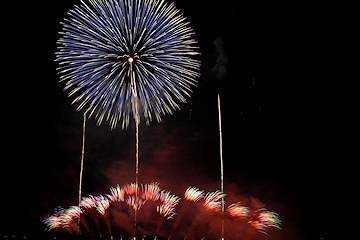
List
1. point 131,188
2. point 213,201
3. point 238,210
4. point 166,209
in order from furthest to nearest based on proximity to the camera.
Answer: point 166,209
point 131,188
point 238,210
point 213,201

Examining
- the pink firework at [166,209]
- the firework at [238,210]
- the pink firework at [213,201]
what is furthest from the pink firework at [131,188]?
the firework at [238,210]

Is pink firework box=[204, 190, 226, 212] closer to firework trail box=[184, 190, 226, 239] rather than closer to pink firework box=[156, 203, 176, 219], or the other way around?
firework trail box=[184, 190, 226, 239]

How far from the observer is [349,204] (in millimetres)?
14961

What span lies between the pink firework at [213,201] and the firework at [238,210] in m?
0.90

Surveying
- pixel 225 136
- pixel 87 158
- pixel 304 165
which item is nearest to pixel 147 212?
pixel 87 158

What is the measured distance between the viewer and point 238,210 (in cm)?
1514

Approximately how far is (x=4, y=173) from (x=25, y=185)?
2618mm

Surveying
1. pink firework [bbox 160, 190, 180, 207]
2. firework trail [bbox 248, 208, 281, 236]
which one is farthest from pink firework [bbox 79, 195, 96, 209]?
firework trail [bbox 248, 208, 281, 236]

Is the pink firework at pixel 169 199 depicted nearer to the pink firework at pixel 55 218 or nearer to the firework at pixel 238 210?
the firework at pixel 238 210

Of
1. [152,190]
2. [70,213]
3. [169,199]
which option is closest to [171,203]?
[169,199]

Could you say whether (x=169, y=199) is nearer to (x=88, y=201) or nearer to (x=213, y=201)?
(x=213, y=201)

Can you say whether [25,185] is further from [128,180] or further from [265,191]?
[265,191]

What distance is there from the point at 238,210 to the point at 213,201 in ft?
6.34

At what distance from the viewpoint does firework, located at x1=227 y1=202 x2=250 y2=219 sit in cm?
1429
